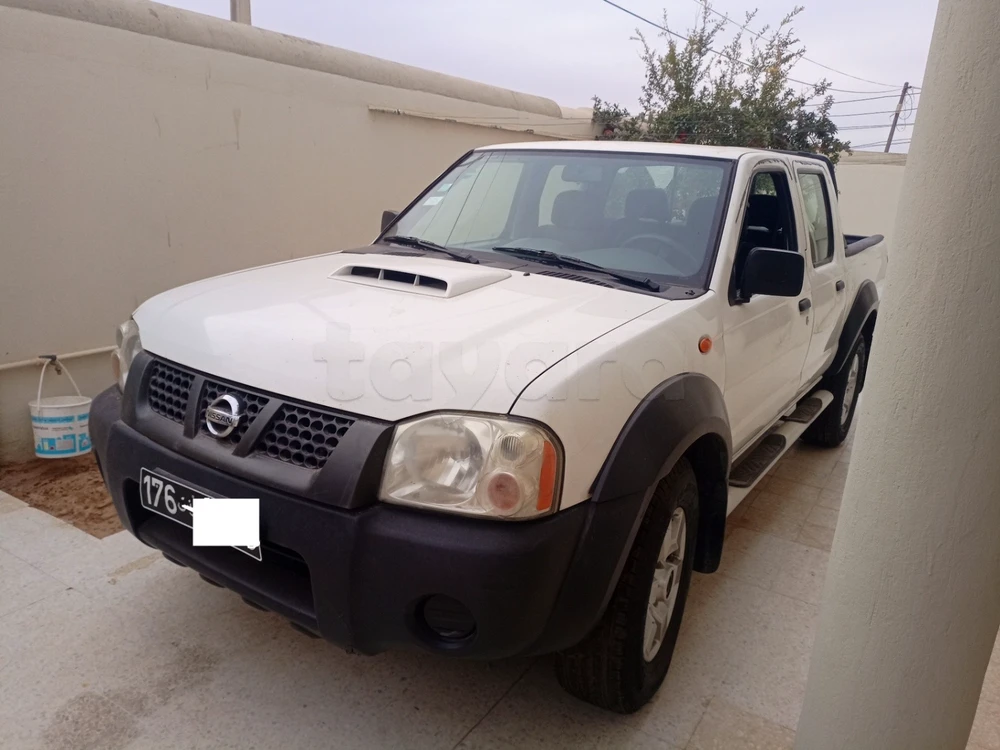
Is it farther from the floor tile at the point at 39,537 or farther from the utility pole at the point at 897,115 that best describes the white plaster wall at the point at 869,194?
the floor tile at the point at 39,537

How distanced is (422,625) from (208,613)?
1.31 metres

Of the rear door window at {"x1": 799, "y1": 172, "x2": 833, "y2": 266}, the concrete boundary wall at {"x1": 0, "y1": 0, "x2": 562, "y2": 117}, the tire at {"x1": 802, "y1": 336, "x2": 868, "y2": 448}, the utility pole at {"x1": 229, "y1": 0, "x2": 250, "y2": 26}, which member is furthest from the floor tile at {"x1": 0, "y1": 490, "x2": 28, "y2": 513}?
the tire at {"x1": 802, "y1": 336, "x2": 868, "y2": 448}

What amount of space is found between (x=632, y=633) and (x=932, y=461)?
3.10 ft

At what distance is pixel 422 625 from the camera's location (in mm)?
1827

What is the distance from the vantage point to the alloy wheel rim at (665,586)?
7.50 ft

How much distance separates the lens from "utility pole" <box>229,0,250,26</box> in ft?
20.6

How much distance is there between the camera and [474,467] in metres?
1.74

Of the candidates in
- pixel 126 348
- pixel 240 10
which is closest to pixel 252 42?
pixel 240 10

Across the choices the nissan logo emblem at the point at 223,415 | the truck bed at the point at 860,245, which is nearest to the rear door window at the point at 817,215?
the truck bed at the point at 860,245

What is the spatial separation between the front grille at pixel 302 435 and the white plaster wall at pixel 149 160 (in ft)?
9.94

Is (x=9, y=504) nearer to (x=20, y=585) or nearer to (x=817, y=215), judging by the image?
(x=20, y=585)

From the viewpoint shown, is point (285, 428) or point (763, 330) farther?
point (763, 330)

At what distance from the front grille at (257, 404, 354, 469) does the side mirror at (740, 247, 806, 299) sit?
1.57 metres

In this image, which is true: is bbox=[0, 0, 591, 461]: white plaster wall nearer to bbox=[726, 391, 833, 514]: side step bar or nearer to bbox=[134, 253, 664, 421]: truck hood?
bbox=[134, 253, 664, 421]: truck hood
